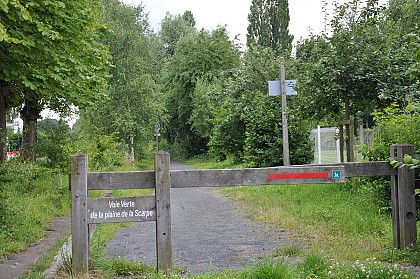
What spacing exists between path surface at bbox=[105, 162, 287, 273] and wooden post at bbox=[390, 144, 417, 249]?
1.77 m

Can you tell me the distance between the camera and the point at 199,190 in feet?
65.8

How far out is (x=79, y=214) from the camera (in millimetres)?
5820

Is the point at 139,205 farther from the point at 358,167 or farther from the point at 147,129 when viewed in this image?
the point at 147,129

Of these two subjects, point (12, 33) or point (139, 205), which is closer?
point (139, 205)

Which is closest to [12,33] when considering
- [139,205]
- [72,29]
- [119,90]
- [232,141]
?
[72,29]

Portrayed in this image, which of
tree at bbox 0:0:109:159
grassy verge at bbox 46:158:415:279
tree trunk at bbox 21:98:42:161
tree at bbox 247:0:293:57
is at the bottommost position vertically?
grassy verge at bbox 46:158:415:279

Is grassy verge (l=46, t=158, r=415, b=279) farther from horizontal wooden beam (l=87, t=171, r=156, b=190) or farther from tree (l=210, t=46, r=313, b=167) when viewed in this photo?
tree (l=210, t=46, r=313, b=167)

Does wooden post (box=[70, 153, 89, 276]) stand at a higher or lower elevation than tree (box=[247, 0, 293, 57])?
lower

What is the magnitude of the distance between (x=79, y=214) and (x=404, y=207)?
13.4ft

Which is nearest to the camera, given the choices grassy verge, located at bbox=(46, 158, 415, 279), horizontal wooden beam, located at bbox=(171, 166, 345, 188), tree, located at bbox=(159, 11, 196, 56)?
grassy verge, located at bbox=(46, 158, 415, 279)

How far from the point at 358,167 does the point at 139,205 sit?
2851 millimetres

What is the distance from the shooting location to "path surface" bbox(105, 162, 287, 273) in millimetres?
6949

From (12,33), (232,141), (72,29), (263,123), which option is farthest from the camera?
(232,141)

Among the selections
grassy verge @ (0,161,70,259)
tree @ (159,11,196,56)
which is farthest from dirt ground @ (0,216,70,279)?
tree @ (159,11,196,56)
